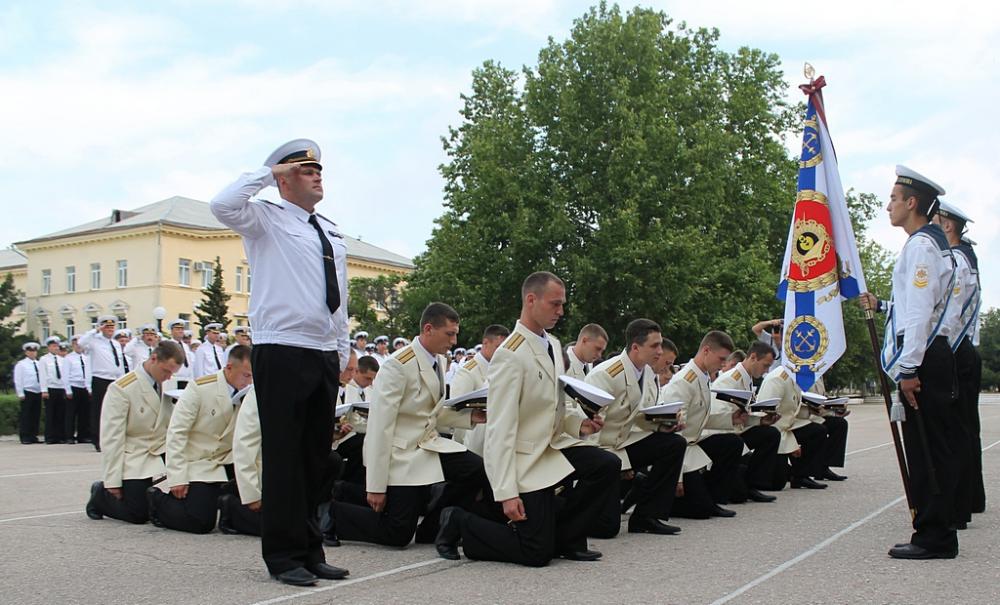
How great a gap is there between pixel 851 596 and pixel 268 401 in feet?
10.8

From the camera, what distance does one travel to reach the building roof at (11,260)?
278 ft

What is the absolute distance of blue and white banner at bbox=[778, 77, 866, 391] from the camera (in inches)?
388

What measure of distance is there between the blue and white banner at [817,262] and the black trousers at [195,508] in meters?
5.66

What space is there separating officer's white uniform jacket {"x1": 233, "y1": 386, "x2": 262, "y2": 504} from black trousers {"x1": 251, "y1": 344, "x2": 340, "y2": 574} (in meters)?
1.46

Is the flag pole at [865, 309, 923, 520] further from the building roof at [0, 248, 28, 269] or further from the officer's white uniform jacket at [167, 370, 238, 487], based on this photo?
the building roof at [0, 248, 28, 269]

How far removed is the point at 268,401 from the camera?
233 inches

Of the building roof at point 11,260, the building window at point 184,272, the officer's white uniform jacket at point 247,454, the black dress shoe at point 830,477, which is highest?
the building roof at point 11,260

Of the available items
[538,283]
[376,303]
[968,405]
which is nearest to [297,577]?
[538,283]

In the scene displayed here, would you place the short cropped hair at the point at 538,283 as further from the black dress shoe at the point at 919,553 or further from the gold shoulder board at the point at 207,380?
the gold shoulder board at the point at 207,380

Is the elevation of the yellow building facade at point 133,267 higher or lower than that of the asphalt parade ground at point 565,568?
higher

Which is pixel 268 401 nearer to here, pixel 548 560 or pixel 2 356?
pixel 548 560

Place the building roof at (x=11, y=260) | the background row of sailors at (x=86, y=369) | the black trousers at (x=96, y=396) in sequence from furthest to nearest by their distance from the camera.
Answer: the building roof at (x=11, y=260) < the background row of sailors at (x=86, y=369) < the black trousers at (x=96, y=396)

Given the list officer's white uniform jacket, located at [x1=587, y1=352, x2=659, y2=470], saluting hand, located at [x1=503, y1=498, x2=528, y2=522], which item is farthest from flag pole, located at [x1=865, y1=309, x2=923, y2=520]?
saluting hand, located at [x1=503, y1=498, x2=528, y2=522]

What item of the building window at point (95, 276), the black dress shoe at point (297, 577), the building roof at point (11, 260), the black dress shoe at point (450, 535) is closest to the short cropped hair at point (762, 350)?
the black dress shoe at point (450, 535)
